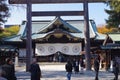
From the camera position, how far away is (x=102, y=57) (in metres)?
37.3

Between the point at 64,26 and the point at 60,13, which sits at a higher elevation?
the point at 60,13

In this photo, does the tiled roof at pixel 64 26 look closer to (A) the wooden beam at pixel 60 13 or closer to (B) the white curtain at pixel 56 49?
(B) the white curtain at pixel 56 49

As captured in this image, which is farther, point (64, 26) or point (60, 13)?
point (64, 26)

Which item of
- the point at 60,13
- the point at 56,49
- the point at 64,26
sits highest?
the point at 60,13

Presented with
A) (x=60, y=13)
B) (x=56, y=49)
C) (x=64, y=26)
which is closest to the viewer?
(x=60, y=13)

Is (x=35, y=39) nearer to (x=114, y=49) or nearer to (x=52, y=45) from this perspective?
(x=52, y=45)

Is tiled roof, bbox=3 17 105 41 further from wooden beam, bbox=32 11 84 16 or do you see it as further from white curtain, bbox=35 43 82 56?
wooden beam, bbox=32 11 84 16

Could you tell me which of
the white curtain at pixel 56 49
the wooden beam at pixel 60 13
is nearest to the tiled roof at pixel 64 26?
the white curtain at pixel 56 49

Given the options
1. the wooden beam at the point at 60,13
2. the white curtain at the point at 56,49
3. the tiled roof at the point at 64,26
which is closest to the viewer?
the wooden beam at the point at 60,13

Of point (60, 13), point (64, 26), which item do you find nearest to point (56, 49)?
point (64, 26)

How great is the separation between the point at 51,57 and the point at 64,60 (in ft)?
6.13

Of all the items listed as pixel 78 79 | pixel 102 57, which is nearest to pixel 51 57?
pixel 102 57

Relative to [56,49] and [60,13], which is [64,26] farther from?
[60,13]

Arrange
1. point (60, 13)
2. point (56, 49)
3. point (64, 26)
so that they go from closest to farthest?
point (60, 13) < point (64, 26) < point (56, 49)
